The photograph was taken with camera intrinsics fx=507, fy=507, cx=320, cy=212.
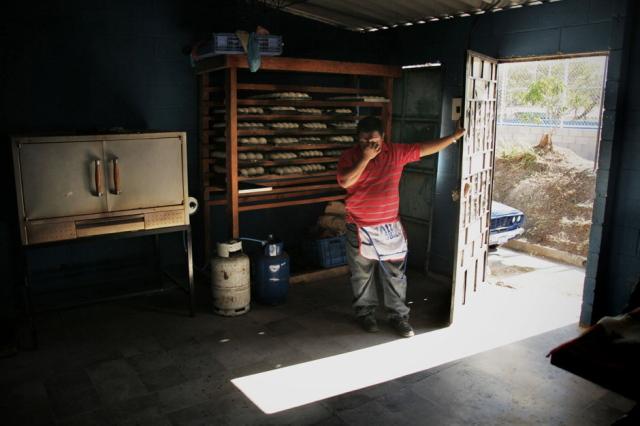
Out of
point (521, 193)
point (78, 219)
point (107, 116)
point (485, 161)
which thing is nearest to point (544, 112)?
point (521, 193)

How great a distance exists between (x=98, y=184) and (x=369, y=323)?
2848mm

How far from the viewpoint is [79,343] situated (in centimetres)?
466

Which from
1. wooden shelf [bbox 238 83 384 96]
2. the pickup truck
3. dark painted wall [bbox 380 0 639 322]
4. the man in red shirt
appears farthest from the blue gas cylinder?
the pickup truck

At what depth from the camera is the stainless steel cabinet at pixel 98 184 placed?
4.31 meters

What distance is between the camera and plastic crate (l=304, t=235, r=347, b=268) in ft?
21.4

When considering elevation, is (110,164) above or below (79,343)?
above

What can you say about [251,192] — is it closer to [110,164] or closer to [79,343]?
[110,164]

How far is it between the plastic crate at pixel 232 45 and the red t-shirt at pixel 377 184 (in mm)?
1535

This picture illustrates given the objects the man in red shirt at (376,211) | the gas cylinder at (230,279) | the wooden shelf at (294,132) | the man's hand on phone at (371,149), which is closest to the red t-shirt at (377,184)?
the man in red shirt at (376,211)

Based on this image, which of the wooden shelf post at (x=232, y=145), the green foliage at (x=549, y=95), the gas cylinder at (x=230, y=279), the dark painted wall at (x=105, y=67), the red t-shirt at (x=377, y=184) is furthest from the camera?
the green foliage at (x=549, y=95)

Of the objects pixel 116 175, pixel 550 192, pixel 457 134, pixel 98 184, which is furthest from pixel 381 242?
pixel 550 192

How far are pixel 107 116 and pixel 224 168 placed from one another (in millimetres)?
1393

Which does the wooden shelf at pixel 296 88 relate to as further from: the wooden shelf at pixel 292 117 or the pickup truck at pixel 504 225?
the pickup truck at pixel 504 225

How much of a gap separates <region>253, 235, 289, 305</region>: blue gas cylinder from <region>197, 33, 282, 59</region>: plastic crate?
1.97 metres
